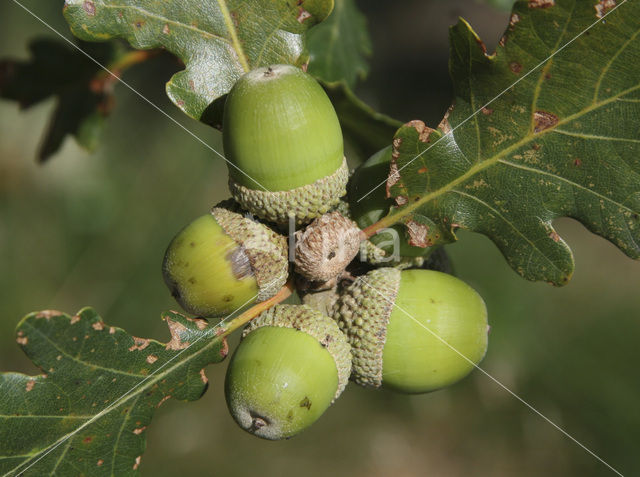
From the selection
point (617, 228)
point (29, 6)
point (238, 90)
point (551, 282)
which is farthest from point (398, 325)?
point (29, 6)

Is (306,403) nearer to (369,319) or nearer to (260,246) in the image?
(369,319)

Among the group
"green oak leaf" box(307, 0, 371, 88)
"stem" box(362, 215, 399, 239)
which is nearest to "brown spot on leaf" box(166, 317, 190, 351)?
"stem" box(362, 215, 399, 239)

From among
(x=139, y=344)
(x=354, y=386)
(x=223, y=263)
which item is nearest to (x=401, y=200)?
(x=223, y=263)

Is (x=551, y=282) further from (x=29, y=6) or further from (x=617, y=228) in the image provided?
(x=29, y=6)

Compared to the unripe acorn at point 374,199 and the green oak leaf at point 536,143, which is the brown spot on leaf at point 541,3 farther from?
the unripe acorn at point 374,199

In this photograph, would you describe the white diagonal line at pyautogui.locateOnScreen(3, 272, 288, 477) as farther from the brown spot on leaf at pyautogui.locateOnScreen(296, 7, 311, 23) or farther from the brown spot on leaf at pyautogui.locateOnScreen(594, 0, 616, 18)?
the brown spot on leaf at pyautogui.locateOnScreen(594, 0, 616, 18)
